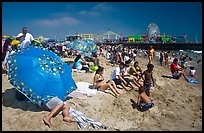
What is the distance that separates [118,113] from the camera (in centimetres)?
619

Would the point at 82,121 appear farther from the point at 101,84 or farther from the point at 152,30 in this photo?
the point at 152,30

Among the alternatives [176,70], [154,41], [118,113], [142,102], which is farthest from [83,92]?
[154,41]

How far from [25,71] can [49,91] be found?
26.7 inches

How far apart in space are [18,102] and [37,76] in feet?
3.50

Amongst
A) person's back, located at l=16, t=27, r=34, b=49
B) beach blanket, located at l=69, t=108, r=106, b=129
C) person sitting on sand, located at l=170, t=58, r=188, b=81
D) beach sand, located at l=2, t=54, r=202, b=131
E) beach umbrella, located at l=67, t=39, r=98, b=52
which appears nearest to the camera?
beach sand, located at l=2, t=54, r=202, b=131

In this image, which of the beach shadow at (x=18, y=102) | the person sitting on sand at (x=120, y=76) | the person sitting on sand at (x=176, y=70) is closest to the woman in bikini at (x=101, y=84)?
the person sitting on sand at (x=120, y=76)

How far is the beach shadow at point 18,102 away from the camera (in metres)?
5.42

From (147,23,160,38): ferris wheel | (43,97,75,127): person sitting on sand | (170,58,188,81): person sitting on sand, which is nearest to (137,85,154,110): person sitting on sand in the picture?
(43,97,75,127): person sitting on sand

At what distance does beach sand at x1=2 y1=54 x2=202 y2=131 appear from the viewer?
4.92m

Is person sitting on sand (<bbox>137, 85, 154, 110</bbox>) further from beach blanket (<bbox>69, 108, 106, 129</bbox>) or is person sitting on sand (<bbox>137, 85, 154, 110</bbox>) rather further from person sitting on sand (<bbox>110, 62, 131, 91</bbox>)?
beach blanket (<bbox>69, 108, 106, 129</bbox>)

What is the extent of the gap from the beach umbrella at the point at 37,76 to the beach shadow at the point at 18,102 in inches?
19.3

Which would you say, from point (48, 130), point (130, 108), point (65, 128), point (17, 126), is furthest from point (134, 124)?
point (17, 126)

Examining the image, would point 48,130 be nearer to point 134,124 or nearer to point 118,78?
point 134,124

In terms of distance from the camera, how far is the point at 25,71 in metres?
5.11
